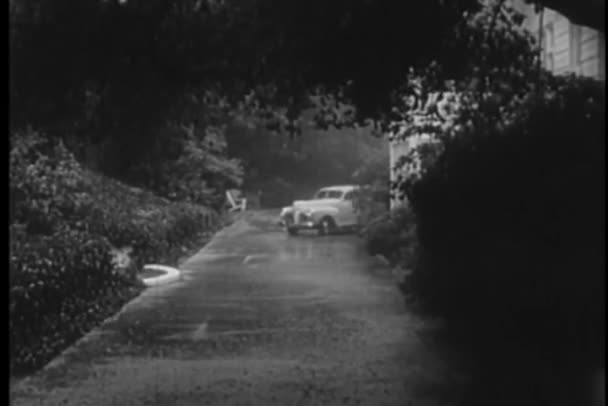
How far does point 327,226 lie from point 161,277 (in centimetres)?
1487

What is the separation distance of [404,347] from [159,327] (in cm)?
398

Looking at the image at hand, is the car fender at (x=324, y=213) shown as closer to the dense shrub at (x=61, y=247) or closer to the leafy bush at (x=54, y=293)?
the dense shrub at (x=61, y=247)

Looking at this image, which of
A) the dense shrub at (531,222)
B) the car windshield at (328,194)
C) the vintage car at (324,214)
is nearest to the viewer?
the dense shrub at (531,222)

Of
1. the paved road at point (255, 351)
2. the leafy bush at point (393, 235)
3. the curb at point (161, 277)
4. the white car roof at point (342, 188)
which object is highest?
the white car roof at point (342, 188)

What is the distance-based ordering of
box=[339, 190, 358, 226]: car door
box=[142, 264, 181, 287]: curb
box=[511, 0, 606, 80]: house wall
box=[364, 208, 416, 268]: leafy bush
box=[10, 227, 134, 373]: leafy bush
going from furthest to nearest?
box=[339, 190, 358, 226]: car door < box=[364, 208, 416, 268]: leafy bush < box=[142, 264, 181, 287]: curb < box=[511, 0, 606, 80]: house wall < box=[10, 227, 134, 373]: leafy bush

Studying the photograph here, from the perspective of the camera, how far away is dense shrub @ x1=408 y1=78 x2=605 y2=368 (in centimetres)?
887

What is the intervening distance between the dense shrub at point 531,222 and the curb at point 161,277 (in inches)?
344

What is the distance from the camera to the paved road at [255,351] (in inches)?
398

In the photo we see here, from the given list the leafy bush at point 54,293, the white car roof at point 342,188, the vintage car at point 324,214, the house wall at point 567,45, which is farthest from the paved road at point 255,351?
the vintage car at point 324,214

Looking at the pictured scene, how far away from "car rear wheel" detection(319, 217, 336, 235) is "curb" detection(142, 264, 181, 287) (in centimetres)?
1251

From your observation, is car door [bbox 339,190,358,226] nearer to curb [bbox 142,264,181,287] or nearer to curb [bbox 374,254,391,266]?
curb [bbox 374,254,391,266]

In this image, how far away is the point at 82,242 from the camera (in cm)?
1538

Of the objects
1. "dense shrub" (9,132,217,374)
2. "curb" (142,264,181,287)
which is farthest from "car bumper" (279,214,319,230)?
"curb" (142,264,181,287)
